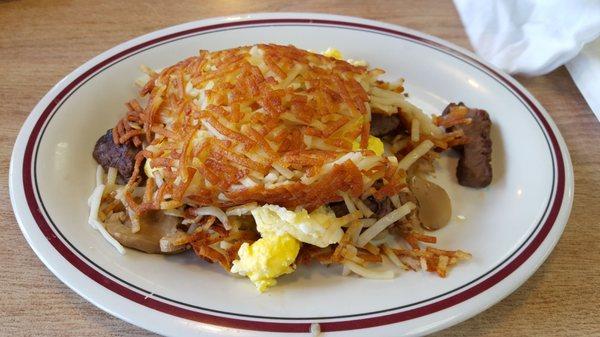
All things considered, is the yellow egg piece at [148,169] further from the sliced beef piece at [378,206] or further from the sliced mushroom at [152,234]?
the sliced beef piece at [378,206]

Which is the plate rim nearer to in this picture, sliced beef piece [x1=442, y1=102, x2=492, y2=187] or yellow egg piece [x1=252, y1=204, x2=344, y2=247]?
sliced beef piece [x1=442, y1=102, x2=492, y2=187]

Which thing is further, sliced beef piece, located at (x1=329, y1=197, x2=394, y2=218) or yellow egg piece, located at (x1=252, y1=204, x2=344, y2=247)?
sliced beef piece, located at (x1=329, y1=197, x2=394, y2=218)

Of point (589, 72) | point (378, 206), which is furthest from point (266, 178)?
point (589, 72)

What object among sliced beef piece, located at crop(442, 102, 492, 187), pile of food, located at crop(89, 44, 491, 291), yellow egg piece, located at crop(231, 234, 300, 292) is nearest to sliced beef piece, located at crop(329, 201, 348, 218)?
pile of food, located at crop(89, 44, 491, 291)

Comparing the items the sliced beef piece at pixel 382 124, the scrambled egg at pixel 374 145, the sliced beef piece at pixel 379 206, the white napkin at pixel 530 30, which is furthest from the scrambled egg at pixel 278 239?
the white napkin at pixel 530 30

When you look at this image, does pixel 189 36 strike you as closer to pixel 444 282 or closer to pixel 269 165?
pixel 269 165

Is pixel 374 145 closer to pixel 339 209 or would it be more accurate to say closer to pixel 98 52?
pixel 339 209
